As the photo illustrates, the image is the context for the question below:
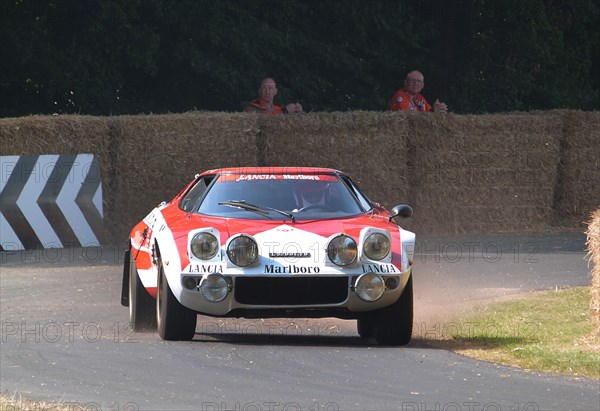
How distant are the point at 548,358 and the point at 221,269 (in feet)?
7.89

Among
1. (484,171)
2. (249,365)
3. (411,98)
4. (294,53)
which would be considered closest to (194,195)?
(249,365)

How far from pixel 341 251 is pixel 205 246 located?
0.98 meters

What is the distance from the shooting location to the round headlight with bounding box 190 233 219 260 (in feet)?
33.7

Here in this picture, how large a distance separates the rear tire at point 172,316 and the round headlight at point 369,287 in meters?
1.23

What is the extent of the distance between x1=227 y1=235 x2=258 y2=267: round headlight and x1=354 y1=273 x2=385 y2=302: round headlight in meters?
0.78

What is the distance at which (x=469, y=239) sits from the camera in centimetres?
2056

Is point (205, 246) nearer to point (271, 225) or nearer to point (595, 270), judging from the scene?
point (271, 225)

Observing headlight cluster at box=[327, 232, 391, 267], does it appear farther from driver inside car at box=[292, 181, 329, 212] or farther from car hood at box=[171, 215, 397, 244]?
driver inside car at box=[292, 181, 329, 212]

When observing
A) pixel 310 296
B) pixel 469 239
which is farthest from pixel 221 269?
pixel 469 239

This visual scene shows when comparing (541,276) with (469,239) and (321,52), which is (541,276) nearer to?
(469,239)

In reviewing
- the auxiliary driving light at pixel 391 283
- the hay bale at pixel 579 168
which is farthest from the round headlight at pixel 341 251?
the hay bale at pixel 579 168

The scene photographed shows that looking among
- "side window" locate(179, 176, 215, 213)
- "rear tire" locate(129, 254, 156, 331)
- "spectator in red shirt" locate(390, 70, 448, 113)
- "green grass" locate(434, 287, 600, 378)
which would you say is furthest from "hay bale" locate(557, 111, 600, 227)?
"rear tire" locate(129, 254, 156, 331)

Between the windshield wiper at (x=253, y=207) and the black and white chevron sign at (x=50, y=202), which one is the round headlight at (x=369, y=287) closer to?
the windshield wiper at (x=253, y=207)

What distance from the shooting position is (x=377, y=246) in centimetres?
1042
